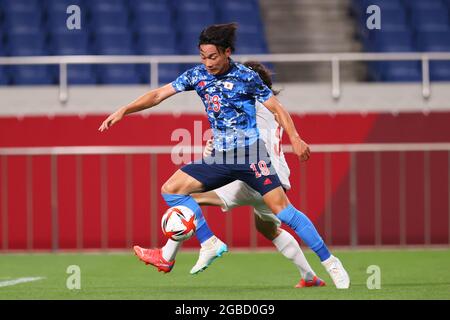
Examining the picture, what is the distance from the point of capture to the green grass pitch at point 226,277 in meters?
8.60

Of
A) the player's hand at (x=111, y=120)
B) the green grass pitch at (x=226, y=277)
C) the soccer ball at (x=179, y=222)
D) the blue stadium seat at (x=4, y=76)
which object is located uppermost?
the blue stadium seat at (x=4, y=76)

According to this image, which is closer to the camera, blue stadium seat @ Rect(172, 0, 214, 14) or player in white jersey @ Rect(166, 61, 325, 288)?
player in white jersey @ Rect(166, 61, 325, 288)

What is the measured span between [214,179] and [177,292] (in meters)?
0.93

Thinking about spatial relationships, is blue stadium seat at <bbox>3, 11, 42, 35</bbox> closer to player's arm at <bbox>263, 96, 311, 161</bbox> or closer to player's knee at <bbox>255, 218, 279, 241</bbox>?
player's knee at <bbox>255, 218, 279, 241</bbox>

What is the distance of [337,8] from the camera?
19047 millimetres

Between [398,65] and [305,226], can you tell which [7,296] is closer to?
[305,226]

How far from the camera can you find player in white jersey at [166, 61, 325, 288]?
30.4ft

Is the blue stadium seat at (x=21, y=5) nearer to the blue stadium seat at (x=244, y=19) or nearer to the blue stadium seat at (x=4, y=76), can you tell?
the blue stadium seat at (x=4, y=76)

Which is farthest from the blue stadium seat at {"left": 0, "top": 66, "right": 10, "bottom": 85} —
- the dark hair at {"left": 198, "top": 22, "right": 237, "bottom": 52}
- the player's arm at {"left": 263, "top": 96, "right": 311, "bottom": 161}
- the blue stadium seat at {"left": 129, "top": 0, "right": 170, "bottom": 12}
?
the player's arm at {"left": 263, "top": 96, "right": 311, "bottom": 161}

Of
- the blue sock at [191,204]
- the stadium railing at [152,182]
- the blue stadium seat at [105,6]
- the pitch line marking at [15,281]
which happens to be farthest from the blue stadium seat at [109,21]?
the blue sock at [191,204]

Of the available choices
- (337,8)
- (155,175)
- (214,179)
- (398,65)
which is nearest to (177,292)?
(214,179)

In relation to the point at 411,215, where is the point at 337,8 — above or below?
above

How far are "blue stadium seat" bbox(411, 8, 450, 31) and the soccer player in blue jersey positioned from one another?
9.81m

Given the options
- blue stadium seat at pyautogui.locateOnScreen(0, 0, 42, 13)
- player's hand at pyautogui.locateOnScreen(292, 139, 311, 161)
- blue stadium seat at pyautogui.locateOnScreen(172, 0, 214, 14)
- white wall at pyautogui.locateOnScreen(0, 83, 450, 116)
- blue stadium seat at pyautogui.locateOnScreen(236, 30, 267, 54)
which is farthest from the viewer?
blue stadium seat at pyautogui.locateOnScreen(172, 0, 214, 14)
